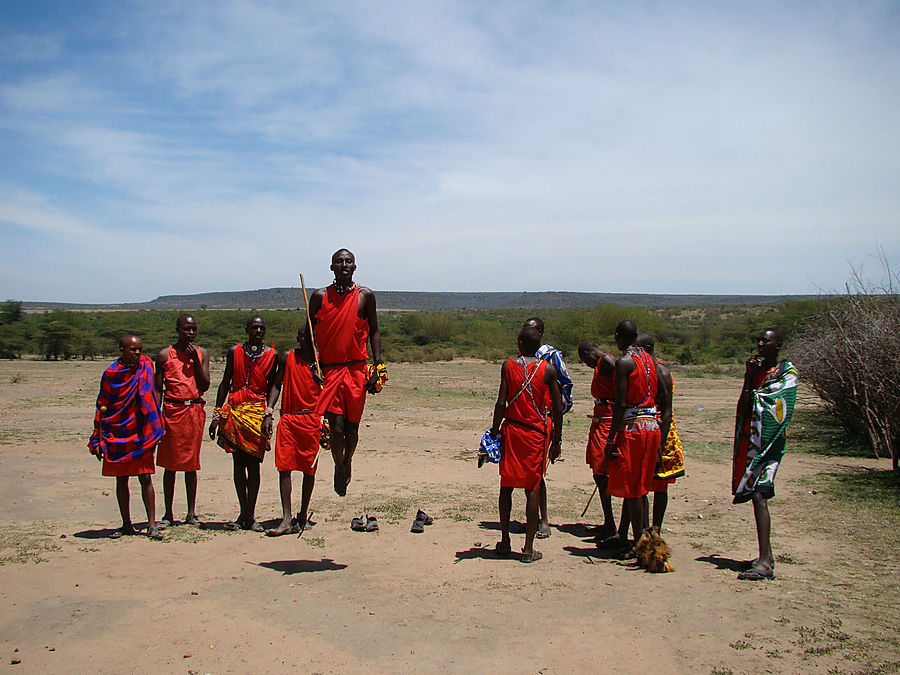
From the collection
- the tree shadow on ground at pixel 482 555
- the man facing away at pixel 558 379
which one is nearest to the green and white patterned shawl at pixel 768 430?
the man facing away at pixel 558 379

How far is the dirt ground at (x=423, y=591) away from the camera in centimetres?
425

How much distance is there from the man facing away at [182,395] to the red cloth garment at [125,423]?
11.4 inches

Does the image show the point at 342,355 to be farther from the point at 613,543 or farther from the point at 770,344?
the point at 770,344

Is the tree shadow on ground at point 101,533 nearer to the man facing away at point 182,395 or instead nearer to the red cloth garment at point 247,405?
the man facing away at point 182,395

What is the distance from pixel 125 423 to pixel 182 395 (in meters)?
0.58

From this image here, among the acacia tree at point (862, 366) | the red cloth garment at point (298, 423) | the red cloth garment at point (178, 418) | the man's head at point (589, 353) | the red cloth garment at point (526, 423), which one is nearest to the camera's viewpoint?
the red cloth garment at point (526, 423)

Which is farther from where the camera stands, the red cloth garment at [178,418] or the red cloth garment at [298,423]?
the red cloth garment at [178,418]

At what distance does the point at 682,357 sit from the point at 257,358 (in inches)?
1363

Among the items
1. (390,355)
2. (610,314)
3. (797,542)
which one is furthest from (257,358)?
(610,314)

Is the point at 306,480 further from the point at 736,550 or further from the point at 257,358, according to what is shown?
the point at 736,550

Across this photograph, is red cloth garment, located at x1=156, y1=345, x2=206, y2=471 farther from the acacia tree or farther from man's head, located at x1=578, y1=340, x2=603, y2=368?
the acacia tree

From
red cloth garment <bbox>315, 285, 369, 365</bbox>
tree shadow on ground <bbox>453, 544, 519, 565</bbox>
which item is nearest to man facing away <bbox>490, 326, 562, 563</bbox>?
tree shadow on ground <bbox>453, 544, 519, 565</bbox>

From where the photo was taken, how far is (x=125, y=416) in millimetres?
6684

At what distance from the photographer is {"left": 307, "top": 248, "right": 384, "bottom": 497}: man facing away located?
594 centimetres
